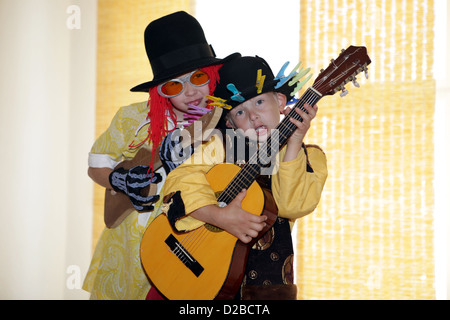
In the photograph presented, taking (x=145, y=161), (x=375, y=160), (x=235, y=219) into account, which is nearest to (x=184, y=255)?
(x=235, y=219)

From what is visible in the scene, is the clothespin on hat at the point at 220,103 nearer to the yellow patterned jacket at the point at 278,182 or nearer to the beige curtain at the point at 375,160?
the yellow patterned jacket at the point at 278,182

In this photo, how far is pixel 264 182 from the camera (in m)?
1.39

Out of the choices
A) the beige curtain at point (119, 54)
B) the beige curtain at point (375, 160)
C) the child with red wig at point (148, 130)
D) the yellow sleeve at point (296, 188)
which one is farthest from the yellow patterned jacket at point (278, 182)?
the beige curtain at point (119, 54)

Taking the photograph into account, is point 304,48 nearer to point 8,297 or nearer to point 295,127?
point 295,127

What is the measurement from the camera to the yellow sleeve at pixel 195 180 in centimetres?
135

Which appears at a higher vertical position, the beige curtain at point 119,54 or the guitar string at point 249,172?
the beige curtain at point 119,54

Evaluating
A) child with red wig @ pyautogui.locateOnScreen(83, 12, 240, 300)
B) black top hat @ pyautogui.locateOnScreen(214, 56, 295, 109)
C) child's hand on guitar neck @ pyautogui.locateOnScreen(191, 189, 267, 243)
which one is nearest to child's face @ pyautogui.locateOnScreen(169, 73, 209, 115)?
child with red wig @ pyautogui.locateOnScreen(83, 12, 240, 300)

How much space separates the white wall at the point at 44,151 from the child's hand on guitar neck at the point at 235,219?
2082 mm

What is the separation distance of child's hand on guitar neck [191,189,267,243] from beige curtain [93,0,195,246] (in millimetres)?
1907

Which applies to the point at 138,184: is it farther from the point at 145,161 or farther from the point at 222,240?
the point at 222,240

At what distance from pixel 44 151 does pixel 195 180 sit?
2.17 meters

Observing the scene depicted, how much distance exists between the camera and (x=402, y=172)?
2.76 m
